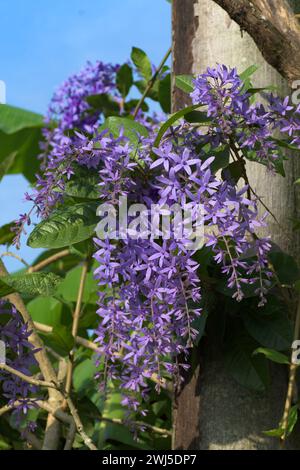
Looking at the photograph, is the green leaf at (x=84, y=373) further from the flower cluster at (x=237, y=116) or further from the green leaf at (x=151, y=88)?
the flower cluster at (x=237, y=116)

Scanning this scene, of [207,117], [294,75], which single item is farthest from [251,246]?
[294,75]

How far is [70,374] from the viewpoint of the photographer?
1.81 m

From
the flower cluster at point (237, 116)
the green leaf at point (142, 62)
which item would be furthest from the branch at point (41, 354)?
the green leaf at point (142, 62)

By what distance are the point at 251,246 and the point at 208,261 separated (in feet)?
0.34

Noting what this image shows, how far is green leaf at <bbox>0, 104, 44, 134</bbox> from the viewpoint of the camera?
3.15 metres

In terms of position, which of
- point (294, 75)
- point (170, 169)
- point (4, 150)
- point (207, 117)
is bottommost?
point (170, 169)

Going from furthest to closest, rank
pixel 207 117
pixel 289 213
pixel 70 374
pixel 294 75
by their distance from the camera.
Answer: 1. pixel 70 374
2. pixel 289 213
3. pixel 294 75
4. pixel 207 117

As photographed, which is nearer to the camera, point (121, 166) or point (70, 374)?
point (121, 166)

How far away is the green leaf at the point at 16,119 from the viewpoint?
3150mm

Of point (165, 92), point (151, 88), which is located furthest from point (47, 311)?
point (165, 92)

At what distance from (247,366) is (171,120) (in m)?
0.47

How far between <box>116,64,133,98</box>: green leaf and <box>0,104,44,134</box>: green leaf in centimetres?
64

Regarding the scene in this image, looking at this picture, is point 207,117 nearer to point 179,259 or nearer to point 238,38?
point 179,259

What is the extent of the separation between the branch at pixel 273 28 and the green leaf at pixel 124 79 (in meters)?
1.09
